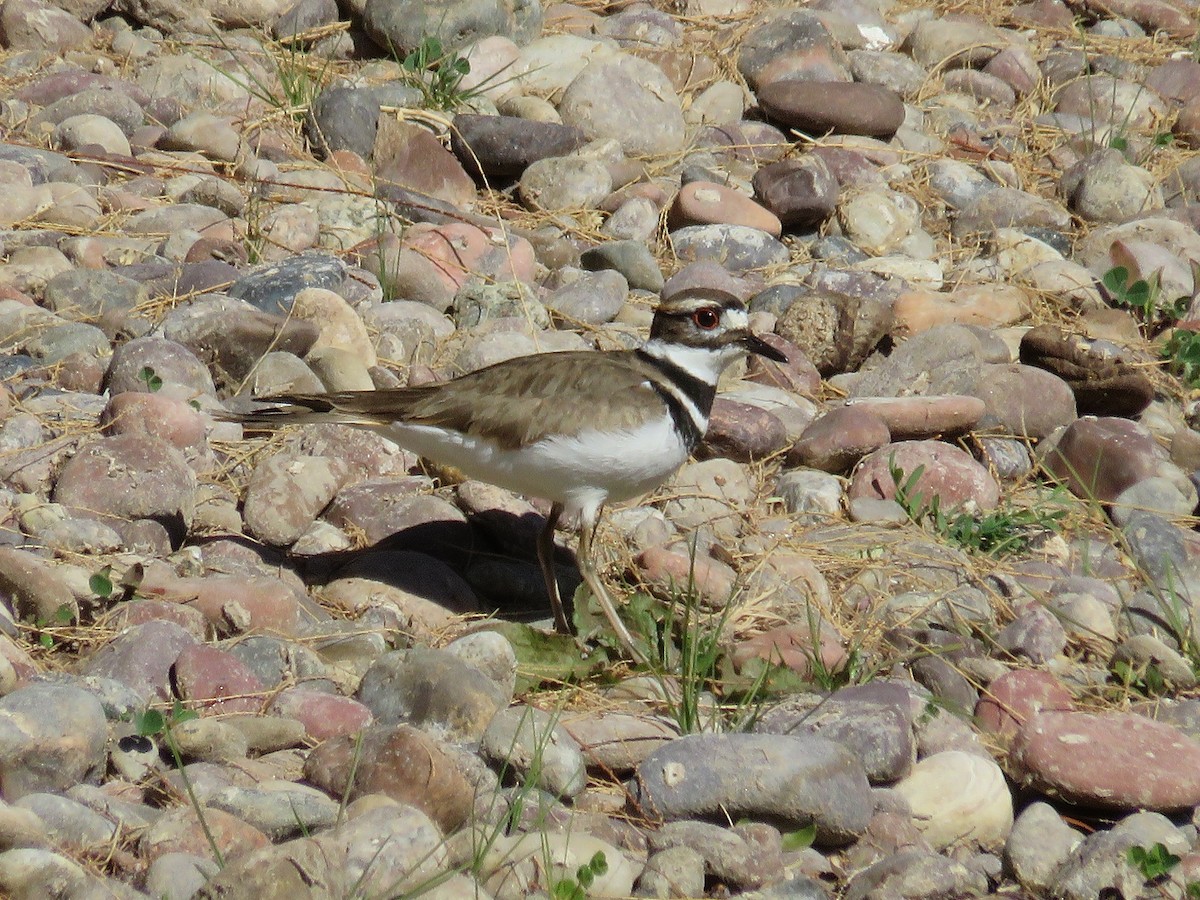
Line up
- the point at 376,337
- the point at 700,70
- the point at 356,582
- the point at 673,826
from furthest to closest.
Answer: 1. the point at 700,70
2. the point at 376,337
3. the point at 356,582
4. the point at 673,826

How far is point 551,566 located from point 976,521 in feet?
5.44

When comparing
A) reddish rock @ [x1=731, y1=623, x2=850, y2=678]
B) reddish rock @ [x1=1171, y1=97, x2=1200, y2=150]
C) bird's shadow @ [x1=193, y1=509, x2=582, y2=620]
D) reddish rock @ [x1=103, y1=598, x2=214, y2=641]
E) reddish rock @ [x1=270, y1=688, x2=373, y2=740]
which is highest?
reddish rock @ [x1=270, y1=688, x2=373, y2=740]

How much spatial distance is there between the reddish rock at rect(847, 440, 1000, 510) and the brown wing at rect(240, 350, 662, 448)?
3.75 feet

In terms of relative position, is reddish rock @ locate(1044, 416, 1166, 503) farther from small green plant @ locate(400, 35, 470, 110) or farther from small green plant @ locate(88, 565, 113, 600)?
small green plant @ locate(400, 35, 470, 110)

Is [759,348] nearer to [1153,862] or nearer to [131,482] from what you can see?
[131,482]

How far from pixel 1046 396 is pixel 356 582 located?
304cm

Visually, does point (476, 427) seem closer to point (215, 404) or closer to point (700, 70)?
point (215, 404)

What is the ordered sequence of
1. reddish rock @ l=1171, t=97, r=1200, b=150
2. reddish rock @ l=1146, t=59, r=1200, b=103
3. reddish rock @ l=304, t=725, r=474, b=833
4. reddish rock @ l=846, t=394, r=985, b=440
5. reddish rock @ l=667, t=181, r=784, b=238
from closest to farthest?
reddish rock @ l=304, t=725, r=474, b=833 → reddish rock @ l=846, t=394, r=985, b=440 → reddish rock @ l=667, t=181, r=784, b=238 → reddish rock @ l=1171, t=97, r=1200, b=150 → reddish rock @ l=1146, t=59, r=1200, b=103

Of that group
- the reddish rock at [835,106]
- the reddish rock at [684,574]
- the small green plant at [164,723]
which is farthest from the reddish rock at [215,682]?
the reddish rock at [835,106]

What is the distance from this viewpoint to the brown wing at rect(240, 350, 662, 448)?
4.63m

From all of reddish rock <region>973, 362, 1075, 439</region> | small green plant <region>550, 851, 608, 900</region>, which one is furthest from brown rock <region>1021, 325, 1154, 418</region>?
small green plant <region>550, 851, 608, 900</region>

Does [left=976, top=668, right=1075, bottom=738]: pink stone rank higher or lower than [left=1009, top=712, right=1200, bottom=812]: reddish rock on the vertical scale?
lower

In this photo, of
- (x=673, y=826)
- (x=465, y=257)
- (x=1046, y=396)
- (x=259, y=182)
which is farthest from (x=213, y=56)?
(x=673, y=826)

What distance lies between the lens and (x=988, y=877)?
3.66 metres
